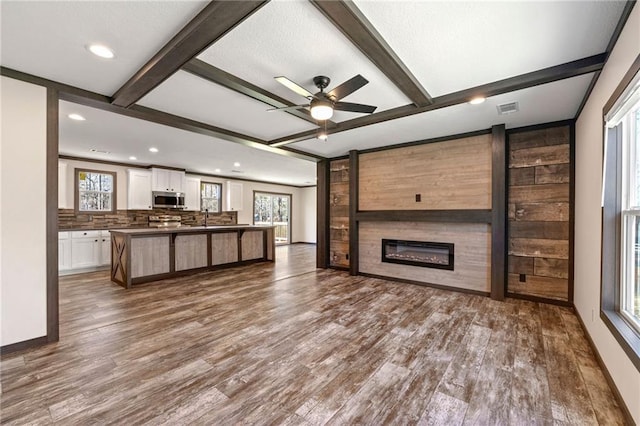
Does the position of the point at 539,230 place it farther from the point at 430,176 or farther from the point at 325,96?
the point at 325,96

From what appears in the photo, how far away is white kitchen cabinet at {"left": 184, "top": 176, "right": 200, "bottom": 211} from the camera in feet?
25.4

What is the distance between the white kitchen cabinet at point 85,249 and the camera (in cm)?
584

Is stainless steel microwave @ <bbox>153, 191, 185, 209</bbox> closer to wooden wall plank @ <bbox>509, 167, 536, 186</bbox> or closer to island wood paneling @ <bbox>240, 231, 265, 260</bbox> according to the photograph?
island wood paneling @ <bbox>240, 231, 265, 260</bbox>

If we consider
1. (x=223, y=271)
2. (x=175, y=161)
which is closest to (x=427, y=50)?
(x=223, y=271)

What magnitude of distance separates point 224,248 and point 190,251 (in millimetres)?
805

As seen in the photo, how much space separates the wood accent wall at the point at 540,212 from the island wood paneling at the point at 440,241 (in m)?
0.36

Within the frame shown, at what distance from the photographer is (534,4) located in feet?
5.60

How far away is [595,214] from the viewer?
2.54m

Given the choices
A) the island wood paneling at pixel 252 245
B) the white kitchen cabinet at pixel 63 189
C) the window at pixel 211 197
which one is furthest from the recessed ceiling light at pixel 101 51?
the window at pixel 211 197

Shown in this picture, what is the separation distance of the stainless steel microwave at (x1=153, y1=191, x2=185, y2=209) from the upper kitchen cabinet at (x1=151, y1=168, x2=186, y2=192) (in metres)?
0.11

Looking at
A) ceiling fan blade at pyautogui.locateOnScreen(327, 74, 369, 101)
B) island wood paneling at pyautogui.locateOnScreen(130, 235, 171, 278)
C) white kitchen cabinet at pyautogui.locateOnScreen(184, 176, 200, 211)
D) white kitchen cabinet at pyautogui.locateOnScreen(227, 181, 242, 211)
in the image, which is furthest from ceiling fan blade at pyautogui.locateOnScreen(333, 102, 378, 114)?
white kitchen cabinet at pyautogui.locateOnScreen(227, 181, 242, 211)

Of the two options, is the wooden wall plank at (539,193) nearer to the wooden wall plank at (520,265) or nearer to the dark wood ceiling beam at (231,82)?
the wooden wall plank at (520,265)

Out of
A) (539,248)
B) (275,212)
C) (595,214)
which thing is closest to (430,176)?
(539,248)

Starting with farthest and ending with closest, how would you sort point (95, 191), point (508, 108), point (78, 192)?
point (95, 191), point (78, 192), point (508, 108)
